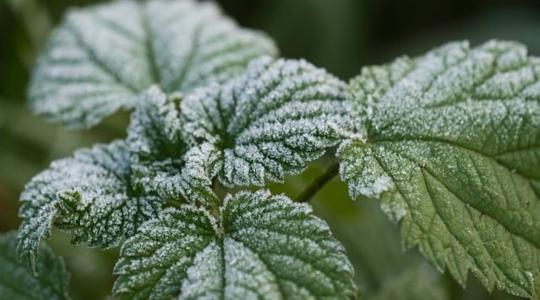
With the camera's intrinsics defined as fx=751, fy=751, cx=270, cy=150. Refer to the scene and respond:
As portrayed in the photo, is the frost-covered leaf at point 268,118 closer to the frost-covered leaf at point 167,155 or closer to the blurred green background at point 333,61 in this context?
the frost-covered leaf at point 167,155

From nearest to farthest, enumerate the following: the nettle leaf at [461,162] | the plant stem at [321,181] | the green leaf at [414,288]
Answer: the nettle leaf at [461,162]
the plant stem at [321,181]
the green leaf at [414,288]

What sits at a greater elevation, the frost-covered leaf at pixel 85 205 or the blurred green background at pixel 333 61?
the blurred green background at pixel 333 61

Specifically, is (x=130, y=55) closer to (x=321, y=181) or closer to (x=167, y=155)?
(x=167, y=155)

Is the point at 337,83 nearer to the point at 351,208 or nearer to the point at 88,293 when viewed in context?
the point at 351,208

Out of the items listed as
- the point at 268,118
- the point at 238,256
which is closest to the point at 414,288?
the point at 268,118

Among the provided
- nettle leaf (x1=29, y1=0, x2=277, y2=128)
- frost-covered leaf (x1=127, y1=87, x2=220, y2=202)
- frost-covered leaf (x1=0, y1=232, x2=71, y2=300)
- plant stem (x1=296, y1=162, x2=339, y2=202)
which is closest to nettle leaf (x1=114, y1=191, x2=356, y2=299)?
frost-covered leaf (x1=127, y1=87, x2=220, y2=202)

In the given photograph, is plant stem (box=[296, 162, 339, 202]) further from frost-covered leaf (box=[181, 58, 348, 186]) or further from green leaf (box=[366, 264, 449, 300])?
green leaf (box=[366, 264, 449, 300])

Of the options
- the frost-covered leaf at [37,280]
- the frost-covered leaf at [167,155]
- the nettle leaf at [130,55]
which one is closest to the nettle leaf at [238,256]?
the frost-covered leaf at [167,155]
